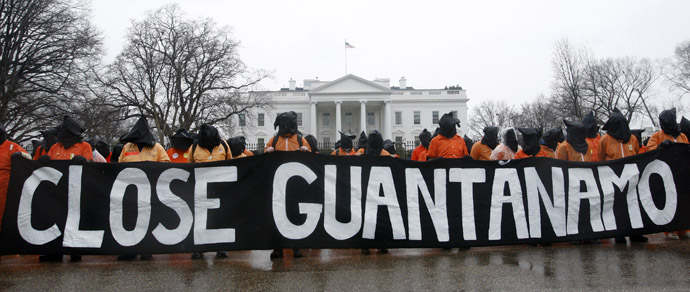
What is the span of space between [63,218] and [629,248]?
273 inches

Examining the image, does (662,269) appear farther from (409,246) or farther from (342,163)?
(342,163)

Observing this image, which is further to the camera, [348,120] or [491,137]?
[348,120]

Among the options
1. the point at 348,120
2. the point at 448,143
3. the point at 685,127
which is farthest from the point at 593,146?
the point at 348,120

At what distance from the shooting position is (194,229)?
5.20 meters

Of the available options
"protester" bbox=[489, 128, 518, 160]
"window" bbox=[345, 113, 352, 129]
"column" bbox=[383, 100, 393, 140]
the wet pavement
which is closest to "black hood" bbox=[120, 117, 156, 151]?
the wet pavement

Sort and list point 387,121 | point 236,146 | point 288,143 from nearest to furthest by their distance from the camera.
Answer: point 288,143 < point 236,146 < point 387,121

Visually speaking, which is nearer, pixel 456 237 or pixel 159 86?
pixel 456 237

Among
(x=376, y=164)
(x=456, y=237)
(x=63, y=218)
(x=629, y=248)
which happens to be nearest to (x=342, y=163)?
(x=376, y=164)

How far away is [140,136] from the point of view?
6121 millimetres

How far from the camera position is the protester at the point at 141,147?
6.11 metres

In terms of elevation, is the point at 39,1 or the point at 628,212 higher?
the point at 39,1

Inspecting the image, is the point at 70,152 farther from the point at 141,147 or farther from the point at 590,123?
the point at 590,123

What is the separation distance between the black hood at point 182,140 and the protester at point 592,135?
6.31 meters

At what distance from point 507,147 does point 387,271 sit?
3270 mm
